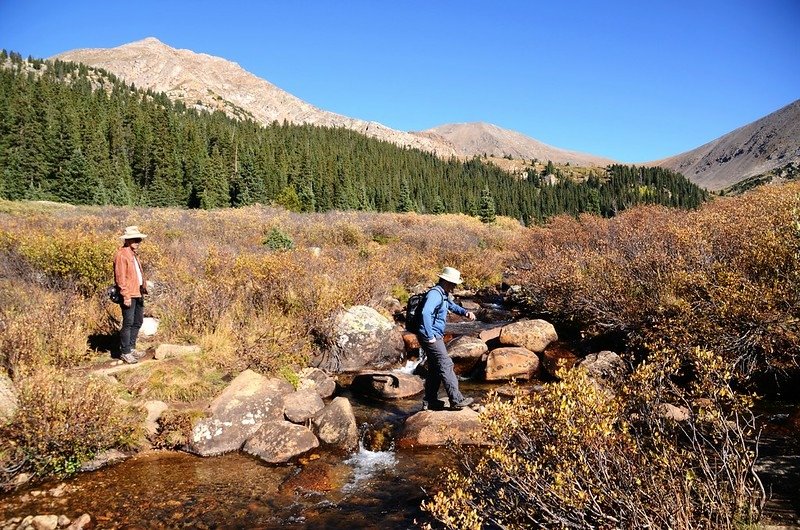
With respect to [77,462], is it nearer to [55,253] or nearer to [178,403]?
[178,403]

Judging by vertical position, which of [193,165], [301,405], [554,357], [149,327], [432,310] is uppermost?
[193,165]

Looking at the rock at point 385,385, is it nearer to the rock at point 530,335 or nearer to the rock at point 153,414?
the rock at point 530,335

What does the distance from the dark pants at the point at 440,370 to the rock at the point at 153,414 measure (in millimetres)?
4218

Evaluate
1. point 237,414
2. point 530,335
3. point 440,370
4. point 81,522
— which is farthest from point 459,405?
point 81,522

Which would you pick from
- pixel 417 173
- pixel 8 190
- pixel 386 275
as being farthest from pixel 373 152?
pixel 386 275

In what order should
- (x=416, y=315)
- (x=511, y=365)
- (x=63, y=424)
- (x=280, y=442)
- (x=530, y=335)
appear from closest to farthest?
(x=63, y=424), (x=280, y=442), (x=416, y=315), (x=511, y=365), (x=530, y=335)

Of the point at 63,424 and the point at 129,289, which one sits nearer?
the point at 63,424

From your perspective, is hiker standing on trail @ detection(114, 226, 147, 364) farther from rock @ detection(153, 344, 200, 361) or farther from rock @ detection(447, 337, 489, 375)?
rock @ detection(447, 337, 489, 375)

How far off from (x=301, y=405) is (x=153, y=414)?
220 cm

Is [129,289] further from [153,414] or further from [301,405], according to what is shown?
[301,405]

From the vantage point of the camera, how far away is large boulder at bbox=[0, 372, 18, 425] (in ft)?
19.1

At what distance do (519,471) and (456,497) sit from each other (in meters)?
0.55

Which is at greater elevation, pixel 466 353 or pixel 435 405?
pixel 466 353

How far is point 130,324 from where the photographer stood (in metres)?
8.32
